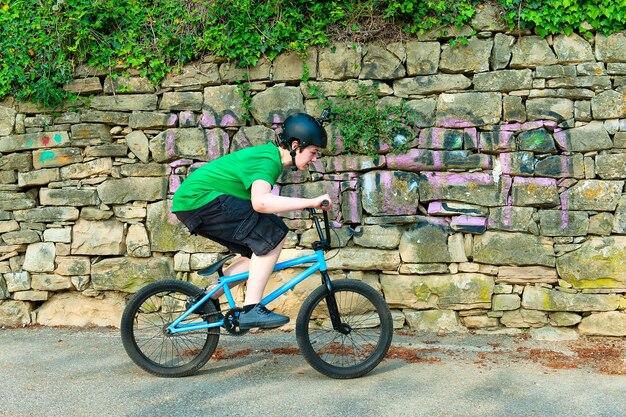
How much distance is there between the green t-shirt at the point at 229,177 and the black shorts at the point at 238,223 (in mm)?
49

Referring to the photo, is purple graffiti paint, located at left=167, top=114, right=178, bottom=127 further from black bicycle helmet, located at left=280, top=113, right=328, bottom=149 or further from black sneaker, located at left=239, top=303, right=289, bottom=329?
black sneaker, located at left=239, top=303, right=289, bottom=329

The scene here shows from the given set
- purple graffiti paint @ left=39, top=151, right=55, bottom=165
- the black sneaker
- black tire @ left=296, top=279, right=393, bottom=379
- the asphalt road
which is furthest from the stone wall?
the black sneaker

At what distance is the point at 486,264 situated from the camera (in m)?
5.60

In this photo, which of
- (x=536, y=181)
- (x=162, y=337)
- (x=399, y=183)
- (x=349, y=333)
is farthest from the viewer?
(x=399, y=183)

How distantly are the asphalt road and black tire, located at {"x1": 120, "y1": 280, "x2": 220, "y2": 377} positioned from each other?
11 cm

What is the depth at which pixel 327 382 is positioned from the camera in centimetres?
442

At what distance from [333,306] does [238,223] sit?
83 centimetres

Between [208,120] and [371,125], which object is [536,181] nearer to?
[371,125]

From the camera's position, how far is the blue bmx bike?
4.48 metres

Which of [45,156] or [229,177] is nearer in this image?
[229,177]

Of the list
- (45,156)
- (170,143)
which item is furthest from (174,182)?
(45,156)

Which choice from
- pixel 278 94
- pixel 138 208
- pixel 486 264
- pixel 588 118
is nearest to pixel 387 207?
pixel 486 264

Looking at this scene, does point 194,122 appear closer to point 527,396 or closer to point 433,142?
point 433,142

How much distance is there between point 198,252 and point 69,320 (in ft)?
4.56
